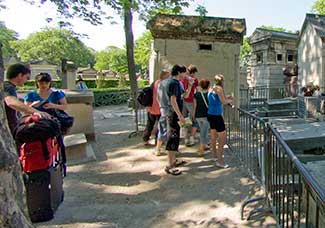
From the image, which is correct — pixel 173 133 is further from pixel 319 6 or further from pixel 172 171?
pixel 319 6

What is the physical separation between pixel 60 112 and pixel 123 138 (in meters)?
4.42

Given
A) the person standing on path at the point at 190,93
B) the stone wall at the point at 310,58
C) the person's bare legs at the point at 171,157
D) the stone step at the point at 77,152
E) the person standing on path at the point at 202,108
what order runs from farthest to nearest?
1. the stone wall at the point at 310,58
2. the person standing on path at the point at 190,93
3. the stone step at the point at 77,152
4. the person standing on path at the point at 202,108
5. the person's bare legs at the point at 171,157

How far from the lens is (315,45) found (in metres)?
15.7

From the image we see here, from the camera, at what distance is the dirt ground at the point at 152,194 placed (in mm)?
3891

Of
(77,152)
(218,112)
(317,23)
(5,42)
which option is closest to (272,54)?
(317,23)

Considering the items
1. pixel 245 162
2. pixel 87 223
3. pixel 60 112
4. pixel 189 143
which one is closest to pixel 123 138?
pixel 189 143

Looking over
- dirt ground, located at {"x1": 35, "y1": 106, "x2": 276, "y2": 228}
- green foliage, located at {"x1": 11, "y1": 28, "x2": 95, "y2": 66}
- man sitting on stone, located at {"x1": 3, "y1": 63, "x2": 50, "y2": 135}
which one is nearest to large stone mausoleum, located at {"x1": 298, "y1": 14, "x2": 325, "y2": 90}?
dirt ground, located at {"x1": 35, "y1": 106, "x2": 276, "y2": 228}

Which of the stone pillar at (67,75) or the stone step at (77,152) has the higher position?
the stone pillar at (67,75)

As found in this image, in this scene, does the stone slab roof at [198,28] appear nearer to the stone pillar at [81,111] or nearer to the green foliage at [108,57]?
the stone pillar at [81,111]

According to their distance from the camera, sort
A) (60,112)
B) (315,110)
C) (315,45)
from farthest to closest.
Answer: (315,45) → (315,110) → (60,112)

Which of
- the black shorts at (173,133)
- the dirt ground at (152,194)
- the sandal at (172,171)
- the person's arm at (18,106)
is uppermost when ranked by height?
the person's arm at (18,106)

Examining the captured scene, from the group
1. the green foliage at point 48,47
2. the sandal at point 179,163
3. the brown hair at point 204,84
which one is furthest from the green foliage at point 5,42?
the sandal at point 179,163

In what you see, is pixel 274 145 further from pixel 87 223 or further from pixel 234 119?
pixel 234 119

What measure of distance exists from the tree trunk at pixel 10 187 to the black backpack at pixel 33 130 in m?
1.45
